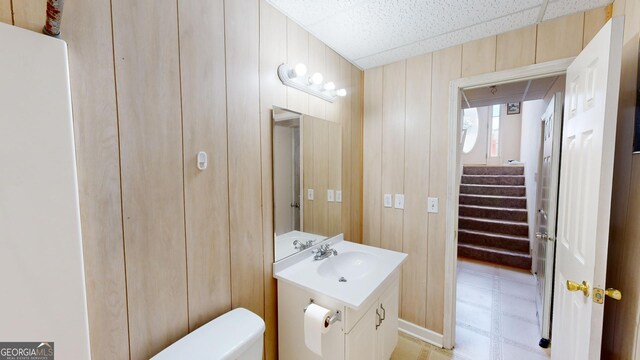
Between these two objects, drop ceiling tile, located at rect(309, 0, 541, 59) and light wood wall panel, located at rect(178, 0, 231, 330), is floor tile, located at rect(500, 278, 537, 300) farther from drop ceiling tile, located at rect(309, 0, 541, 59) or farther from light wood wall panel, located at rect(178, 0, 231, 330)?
light wood wall panel, located at rect(178, 0, 231, 330)

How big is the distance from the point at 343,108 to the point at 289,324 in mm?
1591

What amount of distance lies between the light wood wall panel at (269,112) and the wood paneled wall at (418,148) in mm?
1055

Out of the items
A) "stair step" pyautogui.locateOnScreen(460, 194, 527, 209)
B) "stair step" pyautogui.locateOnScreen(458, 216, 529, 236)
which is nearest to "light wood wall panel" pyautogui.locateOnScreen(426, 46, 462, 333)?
"stair step" pyautogui.locateOnScreen(458, 216, 529, 236)

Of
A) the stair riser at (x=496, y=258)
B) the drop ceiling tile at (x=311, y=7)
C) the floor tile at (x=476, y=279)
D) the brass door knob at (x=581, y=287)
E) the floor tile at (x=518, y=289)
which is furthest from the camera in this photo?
the stair riser at (x=496, y=258)

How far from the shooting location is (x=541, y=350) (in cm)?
193

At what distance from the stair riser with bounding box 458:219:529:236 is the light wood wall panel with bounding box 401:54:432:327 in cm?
278

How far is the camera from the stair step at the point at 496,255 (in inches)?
136

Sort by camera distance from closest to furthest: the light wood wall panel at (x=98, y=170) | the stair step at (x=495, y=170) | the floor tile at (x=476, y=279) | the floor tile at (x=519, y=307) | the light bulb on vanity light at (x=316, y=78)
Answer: the light wood wall panel at (x=98, y=170) → the light bulb on vanity light at (x=316, y=78) → the floor tile at (x=519, y=307) → the floor tile at (x=476, y=279) → the stair step at (x=495, y=170)

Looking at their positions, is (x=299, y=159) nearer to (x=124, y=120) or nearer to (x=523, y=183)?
(x=124, y=120)

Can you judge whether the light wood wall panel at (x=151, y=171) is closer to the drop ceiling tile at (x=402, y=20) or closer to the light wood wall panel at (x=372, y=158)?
the drop ceiling tile at (x=402, y=20)

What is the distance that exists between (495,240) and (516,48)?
3215 millimetres

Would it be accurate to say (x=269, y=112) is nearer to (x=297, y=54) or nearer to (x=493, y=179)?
(x=297, y=54)

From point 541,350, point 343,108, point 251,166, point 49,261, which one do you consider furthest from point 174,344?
point 541,350

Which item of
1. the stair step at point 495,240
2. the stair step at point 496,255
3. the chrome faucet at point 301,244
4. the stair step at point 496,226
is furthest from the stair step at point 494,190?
the chrome faucet at point 301,244
